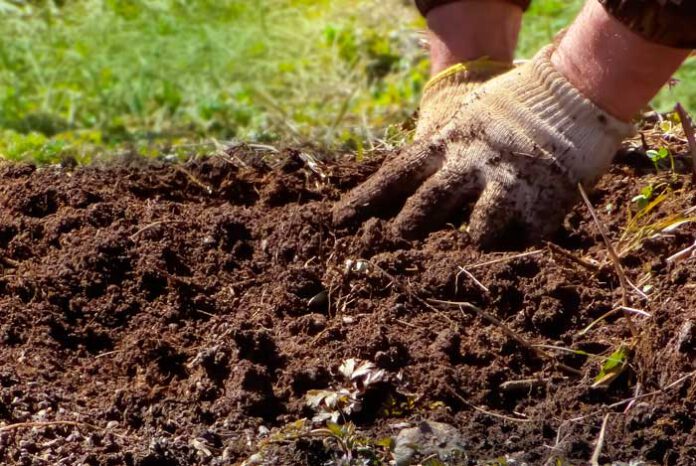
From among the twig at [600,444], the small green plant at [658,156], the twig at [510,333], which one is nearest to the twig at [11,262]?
the twig at [510,333]

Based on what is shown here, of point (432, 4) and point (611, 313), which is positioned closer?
point (611, 313)

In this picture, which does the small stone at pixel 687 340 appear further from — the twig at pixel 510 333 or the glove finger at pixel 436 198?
the glove finger at pixel 436 198

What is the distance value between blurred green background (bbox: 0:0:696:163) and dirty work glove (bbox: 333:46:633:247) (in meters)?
2.34

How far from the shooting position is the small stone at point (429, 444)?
2547 mm

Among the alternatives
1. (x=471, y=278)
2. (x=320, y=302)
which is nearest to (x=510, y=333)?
(x=471, y=278)

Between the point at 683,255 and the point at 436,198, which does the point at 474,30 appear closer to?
the point at 436,198

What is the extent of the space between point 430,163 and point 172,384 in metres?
1.00

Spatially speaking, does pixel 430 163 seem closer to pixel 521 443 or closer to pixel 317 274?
pixel 317 274

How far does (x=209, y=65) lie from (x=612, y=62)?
424cm

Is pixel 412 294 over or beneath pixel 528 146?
beneath

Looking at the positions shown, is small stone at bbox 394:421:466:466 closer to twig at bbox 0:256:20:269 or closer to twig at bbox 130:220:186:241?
twig at bbox 130:220:186:241

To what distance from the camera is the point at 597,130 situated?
3.20m

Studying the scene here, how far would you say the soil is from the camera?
2.66 m

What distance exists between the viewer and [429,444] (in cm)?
259
